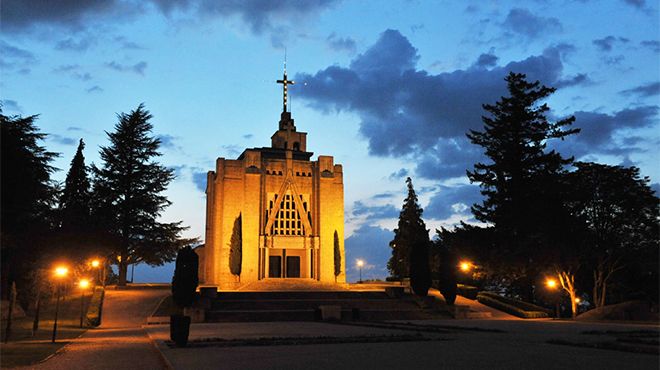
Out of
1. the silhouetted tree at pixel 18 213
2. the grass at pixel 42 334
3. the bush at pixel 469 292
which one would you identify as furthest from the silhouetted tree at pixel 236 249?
the bush at pixel 469 292

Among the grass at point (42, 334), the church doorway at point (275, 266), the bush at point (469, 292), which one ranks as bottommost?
the grass at point (42, 334)

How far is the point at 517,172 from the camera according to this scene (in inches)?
1526

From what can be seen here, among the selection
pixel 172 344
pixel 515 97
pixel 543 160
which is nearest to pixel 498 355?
pixel 172 344

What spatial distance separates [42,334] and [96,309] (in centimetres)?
869

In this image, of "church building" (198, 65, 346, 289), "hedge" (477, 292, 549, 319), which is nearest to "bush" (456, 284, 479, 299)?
"hedge" (477, 292, 549, 319)

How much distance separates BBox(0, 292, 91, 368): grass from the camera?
12.1 metres

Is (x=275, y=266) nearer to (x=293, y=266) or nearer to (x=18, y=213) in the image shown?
(x=293, y=266)

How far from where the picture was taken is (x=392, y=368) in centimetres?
880

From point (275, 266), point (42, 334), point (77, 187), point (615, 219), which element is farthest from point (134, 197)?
point (615, 219)

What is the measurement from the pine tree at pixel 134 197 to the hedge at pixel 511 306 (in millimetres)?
24370

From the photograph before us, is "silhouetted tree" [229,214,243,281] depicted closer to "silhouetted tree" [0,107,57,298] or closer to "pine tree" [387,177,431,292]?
"silhouetted tree" [0,107,57,298]

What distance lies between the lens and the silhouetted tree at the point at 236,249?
40688mm

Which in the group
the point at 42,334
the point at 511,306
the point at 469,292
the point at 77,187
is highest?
the point at 77,187

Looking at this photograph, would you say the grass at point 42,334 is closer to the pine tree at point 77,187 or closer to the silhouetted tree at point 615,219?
the pine tree at point 77,187
